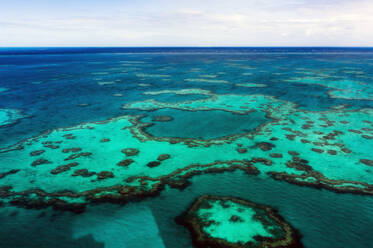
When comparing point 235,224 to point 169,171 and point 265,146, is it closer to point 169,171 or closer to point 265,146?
point 169,171

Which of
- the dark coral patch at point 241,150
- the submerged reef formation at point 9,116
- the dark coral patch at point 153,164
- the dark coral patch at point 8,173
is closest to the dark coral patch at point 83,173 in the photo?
the dark coral patch at point 153,164

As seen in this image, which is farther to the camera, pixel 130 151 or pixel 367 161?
pixel 130 151

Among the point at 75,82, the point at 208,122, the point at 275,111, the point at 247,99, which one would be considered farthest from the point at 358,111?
the point at 75,82

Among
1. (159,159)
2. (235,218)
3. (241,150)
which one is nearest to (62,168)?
(159,159)

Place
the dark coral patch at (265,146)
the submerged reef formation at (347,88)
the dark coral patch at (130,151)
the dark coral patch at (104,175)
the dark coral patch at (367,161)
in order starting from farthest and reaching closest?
→ the submerged reef formation at (347,88), the dark coral patch at (265,146), the dark coral patch at (130,151), the dark coral patch at (367,161), the dark coral patch at (104,175)

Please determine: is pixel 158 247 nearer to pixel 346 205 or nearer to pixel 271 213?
pixel 271 213

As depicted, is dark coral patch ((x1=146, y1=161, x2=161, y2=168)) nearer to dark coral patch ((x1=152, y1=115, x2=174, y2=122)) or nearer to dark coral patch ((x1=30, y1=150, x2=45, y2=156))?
dark coral patch ((x1=30, y1=150, x2=45, y2=156))

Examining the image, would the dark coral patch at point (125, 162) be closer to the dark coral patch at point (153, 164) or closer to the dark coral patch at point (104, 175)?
the dark coral patch at point (104, 175)
